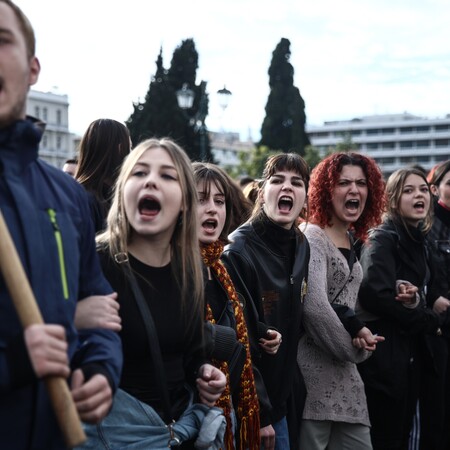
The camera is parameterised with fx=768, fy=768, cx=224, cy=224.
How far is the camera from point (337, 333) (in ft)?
15.7

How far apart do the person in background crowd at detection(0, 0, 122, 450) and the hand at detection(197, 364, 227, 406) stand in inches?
35.4

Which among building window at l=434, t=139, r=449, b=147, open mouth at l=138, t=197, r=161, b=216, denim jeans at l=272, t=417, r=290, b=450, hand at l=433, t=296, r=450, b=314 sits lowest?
building window at l=434, t=139, r=449, b=147

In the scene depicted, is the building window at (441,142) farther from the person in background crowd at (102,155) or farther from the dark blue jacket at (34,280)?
the dark blue jacket at (34,280)

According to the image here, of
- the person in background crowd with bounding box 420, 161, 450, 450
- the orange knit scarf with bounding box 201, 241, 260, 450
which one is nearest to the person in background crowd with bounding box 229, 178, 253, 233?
the orange knit scarf with bounding box 201, 241, 260, 450

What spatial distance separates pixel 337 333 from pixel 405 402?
1.29m

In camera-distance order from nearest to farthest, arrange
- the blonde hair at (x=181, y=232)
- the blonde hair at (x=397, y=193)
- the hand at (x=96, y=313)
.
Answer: the hand at (x=96, y=313) < the blonde hair at (x=181, y=232) < the blonde hair at (x=397, y=193)

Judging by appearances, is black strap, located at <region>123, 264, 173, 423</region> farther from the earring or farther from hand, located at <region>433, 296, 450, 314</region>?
hand, located at <region>433, 296, 450, 314</region>

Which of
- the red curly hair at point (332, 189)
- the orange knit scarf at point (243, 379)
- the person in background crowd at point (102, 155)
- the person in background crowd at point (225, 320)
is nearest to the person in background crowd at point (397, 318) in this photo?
the red curly hair at point (332, 189)

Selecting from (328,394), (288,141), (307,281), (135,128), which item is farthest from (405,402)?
(288,141)

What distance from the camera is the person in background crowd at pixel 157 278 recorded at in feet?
9.49

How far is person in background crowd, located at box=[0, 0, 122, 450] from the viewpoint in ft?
6.57

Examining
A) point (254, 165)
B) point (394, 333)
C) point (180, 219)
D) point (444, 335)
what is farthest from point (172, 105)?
point (180, 219)

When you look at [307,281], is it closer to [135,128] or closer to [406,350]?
[406,350]

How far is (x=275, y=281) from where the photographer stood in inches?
178
